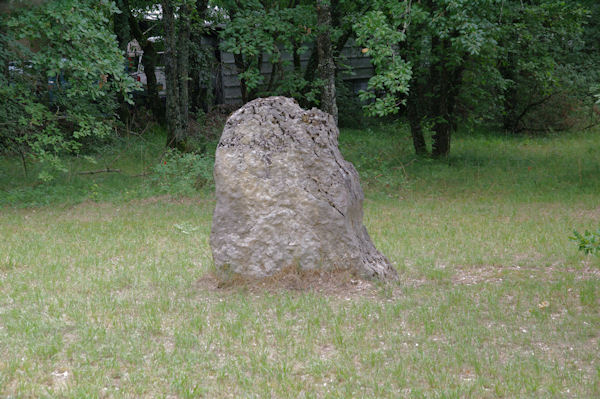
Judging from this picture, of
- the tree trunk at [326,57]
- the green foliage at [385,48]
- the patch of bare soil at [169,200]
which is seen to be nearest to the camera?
the green foliage at [385,48]

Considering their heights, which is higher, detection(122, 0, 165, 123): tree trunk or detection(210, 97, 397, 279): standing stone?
detection(122, 0, 165, 123): tree trunk

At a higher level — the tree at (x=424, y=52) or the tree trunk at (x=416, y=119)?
the tree at (x=424, y=52)

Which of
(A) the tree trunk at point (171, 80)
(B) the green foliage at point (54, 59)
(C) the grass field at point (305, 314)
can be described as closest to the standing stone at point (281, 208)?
(C) the grass field at point (305, 314)

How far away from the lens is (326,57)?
50.4 feet

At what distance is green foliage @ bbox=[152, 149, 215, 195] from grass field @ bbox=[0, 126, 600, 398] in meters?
1.90

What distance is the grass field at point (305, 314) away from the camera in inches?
192

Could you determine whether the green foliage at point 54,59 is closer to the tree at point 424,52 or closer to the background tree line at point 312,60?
the background tree line at point 312,60

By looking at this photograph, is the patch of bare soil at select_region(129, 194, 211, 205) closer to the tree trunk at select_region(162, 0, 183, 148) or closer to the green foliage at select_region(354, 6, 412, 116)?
the tree trunk at select_region(162, 0, 183, 148)

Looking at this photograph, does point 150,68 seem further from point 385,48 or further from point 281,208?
point 281,208

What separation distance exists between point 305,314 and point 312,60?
15135mm

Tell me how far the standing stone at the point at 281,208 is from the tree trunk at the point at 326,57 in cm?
760

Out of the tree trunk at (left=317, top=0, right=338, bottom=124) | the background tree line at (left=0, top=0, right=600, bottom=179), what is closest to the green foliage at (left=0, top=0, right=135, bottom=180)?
the background tree line at (left=0, top=0, right=600, bottom=179)

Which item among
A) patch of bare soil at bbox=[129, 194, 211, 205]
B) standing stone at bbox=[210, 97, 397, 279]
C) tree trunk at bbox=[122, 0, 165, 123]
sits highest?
tree trunk at bbox=[122, 0, 165, 123]

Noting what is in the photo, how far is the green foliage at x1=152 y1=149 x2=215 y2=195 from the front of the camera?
14.7 meters
